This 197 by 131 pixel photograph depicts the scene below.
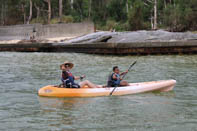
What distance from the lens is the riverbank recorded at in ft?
87.1

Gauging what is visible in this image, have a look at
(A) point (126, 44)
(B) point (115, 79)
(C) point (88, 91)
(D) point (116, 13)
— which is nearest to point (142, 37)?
(A) point (126, 44)

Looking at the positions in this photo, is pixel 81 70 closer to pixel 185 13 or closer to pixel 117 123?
pixel 117 123

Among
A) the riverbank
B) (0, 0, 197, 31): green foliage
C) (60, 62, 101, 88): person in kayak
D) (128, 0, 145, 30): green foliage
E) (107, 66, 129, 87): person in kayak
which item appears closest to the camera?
(60, 62, 101, 88): person in kayak

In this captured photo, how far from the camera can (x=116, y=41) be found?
29.5 m

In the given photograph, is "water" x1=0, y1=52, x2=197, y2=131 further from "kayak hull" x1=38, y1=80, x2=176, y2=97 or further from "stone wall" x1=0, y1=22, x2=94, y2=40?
"stone wall" x1=0, y1=22, x2=94, y2=40

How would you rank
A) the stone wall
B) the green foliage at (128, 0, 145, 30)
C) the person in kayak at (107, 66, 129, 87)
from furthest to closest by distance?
the green foliage at (128, 0, 145, 30)
the stone wall
the person in kayak at (107, 66, 129, 87)

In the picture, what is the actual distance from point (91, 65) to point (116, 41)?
26.1 feet

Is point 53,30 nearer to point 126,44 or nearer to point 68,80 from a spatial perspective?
point 126,44

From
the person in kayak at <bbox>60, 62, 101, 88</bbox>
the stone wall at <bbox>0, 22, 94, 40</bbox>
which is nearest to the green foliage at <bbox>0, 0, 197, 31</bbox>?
the stone wall at <bbox>0, 22, 94, 40</bbox>

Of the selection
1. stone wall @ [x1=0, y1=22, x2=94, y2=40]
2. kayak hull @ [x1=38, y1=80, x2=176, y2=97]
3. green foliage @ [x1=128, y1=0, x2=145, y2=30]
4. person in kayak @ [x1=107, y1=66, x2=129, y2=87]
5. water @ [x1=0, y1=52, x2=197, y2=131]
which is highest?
green foliage @ [x1=128, y1=0, x2=145, y2=30]

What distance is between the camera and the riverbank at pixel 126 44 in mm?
26562

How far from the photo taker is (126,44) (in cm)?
2700

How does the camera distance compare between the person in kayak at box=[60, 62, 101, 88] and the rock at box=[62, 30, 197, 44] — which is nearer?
the person in kayak at box=[60, 62, 101, 88]

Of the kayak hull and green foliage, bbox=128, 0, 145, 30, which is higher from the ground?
green foliage, bbox=128, 0, 145, 30
